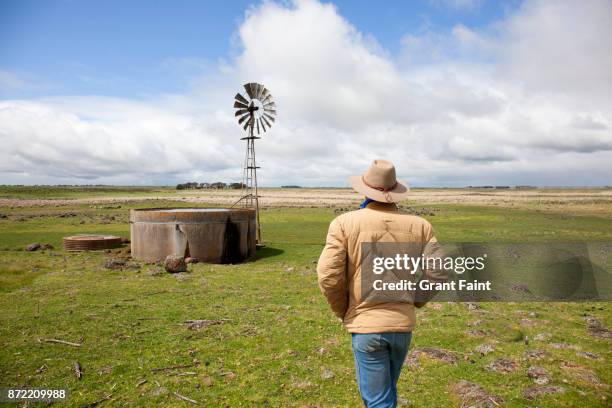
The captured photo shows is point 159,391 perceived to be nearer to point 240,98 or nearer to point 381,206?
point 381,206

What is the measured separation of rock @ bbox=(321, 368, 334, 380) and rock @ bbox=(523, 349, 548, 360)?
319 centimetres

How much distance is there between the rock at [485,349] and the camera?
696 centimetres

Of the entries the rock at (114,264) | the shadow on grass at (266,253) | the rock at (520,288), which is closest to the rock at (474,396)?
the rock at (520,288)

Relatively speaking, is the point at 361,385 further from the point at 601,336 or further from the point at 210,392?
the point at 601,336

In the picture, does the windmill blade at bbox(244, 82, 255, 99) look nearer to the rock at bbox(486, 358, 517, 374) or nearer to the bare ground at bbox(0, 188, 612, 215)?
the rock at bbox(486, 358, 517, 374)

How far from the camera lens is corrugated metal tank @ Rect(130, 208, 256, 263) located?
15008 mm

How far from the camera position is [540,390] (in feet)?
18.6

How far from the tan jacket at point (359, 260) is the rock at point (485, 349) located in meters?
4.07

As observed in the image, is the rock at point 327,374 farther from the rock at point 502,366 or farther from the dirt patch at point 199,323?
the dirt patch at point 199,323

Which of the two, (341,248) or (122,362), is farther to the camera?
(122,362)

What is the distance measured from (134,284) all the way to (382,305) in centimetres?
1007

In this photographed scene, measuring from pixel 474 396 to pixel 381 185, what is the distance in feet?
11.5

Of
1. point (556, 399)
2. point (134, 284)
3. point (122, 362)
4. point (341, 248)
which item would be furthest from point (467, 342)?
point (134, 284)

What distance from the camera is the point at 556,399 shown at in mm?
5434
